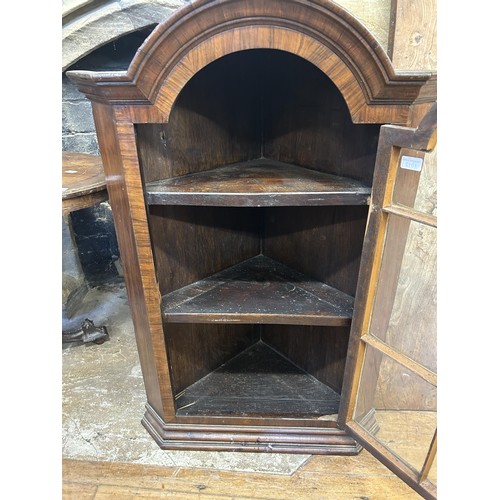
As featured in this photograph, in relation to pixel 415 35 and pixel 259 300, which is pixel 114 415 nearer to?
pixel 259 300

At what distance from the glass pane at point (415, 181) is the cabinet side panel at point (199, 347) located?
78 centimetres

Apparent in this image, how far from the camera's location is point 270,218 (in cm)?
143

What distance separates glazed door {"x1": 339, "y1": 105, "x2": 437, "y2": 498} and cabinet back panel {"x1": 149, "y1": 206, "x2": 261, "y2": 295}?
511mm

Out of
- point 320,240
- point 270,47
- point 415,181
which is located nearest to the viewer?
point 270,47

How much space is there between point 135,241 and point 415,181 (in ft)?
2.33

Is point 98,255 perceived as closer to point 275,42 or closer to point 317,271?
point 317,271

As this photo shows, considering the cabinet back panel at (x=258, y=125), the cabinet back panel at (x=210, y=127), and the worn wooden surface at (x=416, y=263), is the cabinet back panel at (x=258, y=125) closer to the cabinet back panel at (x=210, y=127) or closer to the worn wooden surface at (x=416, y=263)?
the cabinet back panel at (x=210, y=127)

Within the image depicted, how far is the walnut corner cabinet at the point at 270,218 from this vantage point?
0.83 m

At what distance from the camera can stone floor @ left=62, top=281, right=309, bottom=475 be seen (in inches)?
48.8

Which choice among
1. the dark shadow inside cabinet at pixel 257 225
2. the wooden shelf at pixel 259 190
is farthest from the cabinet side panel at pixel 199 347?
the wooden shelf at pixel 259 190

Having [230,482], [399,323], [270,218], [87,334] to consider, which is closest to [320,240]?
[270,218]

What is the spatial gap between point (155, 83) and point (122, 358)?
123cm

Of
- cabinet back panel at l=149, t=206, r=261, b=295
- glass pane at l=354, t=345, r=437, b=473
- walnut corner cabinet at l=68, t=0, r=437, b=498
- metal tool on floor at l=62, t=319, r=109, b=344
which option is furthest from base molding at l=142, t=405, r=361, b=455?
metal tool on floor at l=62, t=319, r=109, b=344

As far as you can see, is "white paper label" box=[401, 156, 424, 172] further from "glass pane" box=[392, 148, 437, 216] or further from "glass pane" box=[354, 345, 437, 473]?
"glass pane" box=[354, 345, 437, 473]
